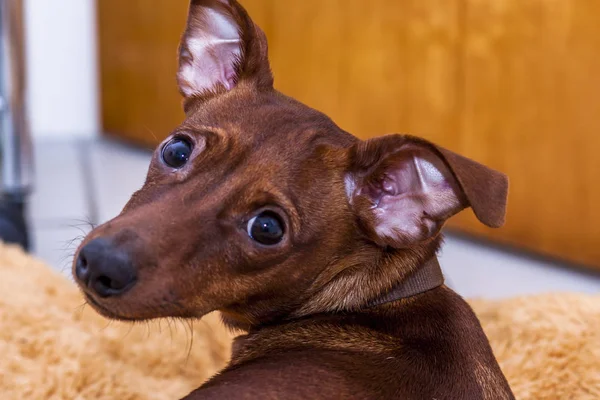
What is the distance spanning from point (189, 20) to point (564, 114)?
1.98 meters

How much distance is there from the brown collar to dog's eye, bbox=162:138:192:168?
52cm

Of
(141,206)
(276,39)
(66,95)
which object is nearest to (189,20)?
(141,206)

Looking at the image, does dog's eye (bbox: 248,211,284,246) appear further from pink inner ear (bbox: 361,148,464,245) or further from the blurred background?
the blurred background

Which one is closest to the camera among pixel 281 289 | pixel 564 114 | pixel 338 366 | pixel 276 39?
pixel 338 366

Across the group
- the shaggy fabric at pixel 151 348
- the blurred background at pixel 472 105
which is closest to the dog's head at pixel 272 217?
the shaggy fabric at pixel 151 348

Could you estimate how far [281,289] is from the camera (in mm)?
1903

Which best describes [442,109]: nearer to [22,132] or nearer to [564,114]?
[564,114]

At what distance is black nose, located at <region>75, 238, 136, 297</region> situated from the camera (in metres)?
1.65

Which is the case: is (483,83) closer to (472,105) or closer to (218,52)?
(472,105)

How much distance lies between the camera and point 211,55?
229cm

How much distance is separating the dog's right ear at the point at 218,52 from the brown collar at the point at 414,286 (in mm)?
607

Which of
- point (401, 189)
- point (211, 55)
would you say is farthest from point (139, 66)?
point (401, 189)

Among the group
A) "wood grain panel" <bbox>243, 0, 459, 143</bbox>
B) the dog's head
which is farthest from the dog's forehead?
"wood grain panel" <bbox>243, 0, 459, 143</bbox>

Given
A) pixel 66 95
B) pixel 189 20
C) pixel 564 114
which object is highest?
pixel 189 20
